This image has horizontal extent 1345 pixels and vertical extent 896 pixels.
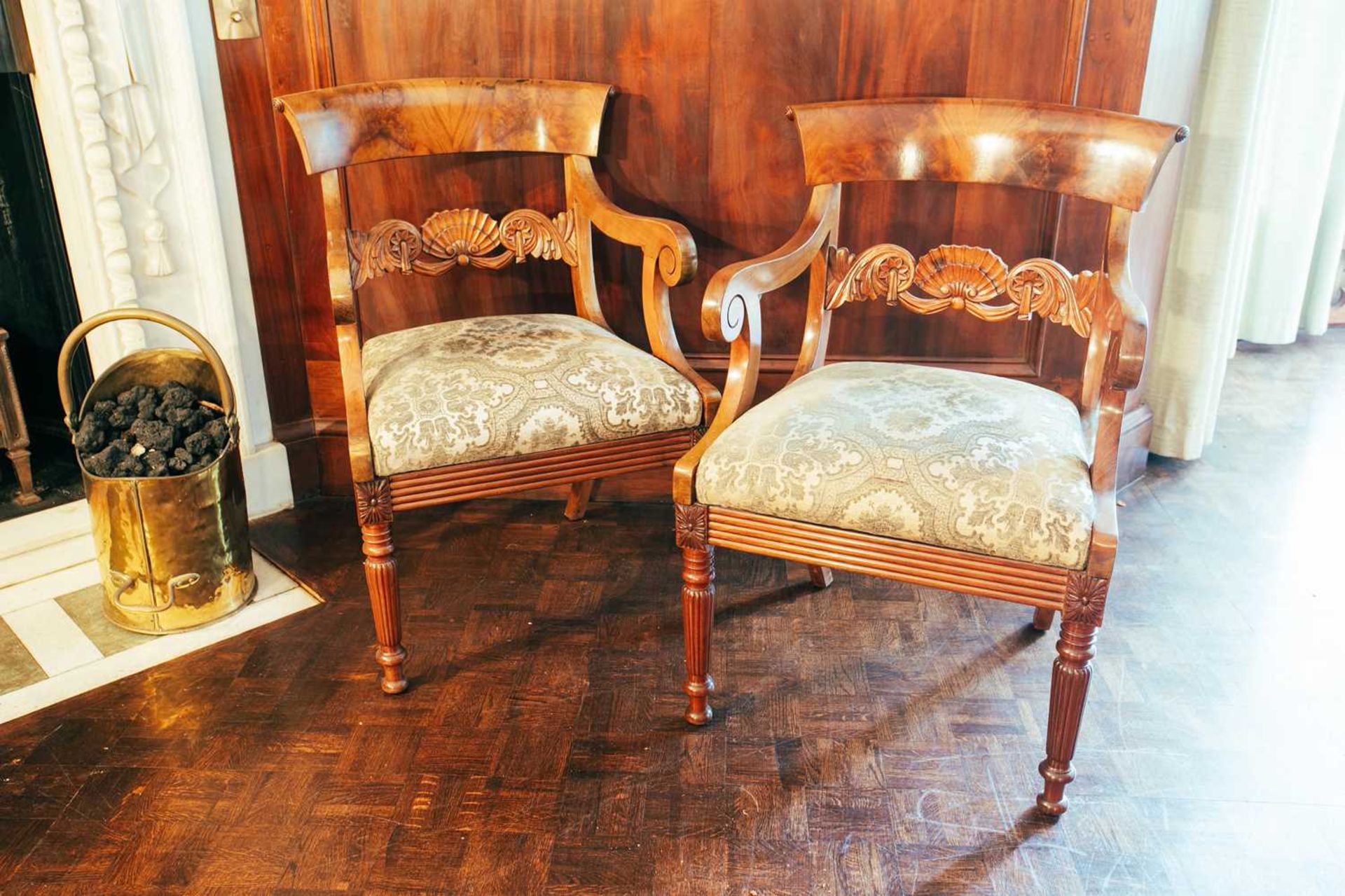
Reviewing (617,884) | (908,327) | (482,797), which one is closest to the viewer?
(617,884)

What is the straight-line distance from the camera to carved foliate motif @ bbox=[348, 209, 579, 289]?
2037 millimetres

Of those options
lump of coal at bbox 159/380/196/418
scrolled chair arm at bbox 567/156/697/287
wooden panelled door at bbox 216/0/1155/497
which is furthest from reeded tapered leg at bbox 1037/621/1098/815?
lump of coal at bbox 159/380/196/418

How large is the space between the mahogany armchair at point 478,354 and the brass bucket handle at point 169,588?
408 mm

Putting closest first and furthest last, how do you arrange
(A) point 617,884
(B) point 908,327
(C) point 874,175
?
(A) point 617,884 < (C) point 874,175 < (B) point 908,327

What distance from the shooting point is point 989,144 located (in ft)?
6.24

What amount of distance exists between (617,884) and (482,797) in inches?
10.9

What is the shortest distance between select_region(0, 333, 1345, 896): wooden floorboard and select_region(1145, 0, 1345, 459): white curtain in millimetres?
473

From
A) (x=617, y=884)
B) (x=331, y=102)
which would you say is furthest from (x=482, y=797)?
(x=331, y=102)

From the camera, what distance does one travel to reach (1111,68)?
2268 millimetres

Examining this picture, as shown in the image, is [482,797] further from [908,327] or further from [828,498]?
[908,327]

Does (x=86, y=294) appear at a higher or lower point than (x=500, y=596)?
higher

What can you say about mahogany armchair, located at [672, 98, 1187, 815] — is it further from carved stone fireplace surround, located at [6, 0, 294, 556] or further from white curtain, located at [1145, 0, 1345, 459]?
carved stone fireplace surround, located at [6, 0, 294, 556]

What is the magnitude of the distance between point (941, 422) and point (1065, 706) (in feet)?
1.46

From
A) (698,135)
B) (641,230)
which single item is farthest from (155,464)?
(698,135)
